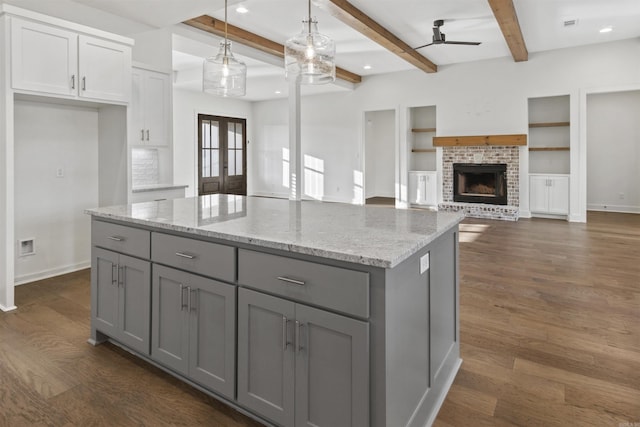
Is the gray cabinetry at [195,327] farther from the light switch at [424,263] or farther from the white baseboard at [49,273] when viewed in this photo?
the white baseboard at [49,273]

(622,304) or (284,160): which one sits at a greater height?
(284,160)

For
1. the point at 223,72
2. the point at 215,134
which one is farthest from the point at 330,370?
the point at 215,134

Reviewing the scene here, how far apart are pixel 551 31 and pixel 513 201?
2965 mm

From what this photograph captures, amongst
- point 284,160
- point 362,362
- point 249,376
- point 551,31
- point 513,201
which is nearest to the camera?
point 362,362

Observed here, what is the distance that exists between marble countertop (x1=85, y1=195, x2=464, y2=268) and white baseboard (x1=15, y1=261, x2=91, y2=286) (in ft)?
6.47

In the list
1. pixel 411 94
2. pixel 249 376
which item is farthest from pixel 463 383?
pixel 411 94

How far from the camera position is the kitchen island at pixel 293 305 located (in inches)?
54.9

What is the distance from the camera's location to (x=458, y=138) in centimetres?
794

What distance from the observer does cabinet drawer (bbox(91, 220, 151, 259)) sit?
2.15 m

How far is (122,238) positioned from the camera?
2.28m

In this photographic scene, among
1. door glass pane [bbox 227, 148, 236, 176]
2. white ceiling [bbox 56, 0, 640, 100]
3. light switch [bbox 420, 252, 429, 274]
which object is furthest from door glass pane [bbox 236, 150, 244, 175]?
light switch [bbox 420, 252, 429, 274]

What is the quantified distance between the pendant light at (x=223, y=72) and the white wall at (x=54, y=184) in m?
1.73

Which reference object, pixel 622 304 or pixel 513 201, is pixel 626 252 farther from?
pixel 513 201

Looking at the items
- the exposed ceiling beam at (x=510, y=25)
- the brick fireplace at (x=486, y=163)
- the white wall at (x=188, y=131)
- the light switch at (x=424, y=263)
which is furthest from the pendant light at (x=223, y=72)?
the white wall at (x=188, y=131)
